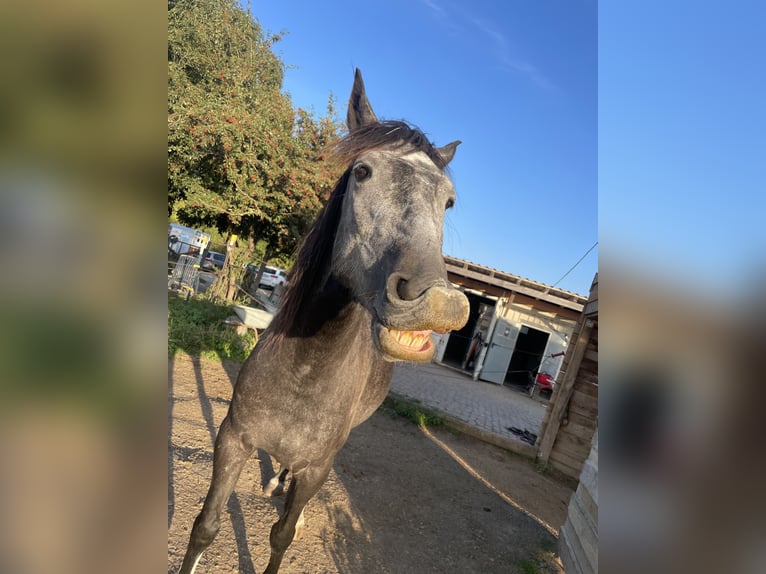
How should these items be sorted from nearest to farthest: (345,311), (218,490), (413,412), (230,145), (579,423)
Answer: (345,311) → (218,490) → (579,423) → (413,412) → (230,145)

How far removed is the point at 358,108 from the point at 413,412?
5.89 m

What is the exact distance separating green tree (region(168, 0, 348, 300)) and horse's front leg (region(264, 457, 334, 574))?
21.0 ft

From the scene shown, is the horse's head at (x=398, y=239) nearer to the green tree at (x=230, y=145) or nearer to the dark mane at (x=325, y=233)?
the dark mane at (x=325, y=233)

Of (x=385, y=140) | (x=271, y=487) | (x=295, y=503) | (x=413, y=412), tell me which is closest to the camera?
(x=385, y=140)

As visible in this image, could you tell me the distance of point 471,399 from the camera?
10273 mm

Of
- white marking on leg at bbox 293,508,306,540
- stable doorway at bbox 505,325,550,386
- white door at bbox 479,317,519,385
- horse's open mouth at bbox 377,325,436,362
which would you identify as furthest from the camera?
stable doorway at bbox 505,325,550,386

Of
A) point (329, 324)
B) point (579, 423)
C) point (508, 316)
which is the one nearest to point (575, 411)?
point (579, 423)

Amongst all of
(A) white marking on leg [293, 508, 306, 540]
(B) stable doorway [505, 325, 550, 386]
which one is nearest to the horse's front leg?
(A) white marking on leg [293, 508, 306, 540]

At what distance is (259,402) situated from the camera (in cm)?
225

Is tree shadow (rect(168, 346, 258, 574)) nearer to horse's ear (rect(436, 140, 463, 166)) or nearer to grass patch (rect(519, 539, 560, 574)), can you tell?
grass patch (rect(519, 539, 560, 574))

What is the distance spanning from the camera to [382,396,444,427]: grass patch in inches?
282

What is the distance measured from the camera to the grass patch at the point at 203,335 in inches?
262

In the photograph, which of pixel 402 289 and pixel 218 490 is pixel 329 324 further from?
pixel 218 490
